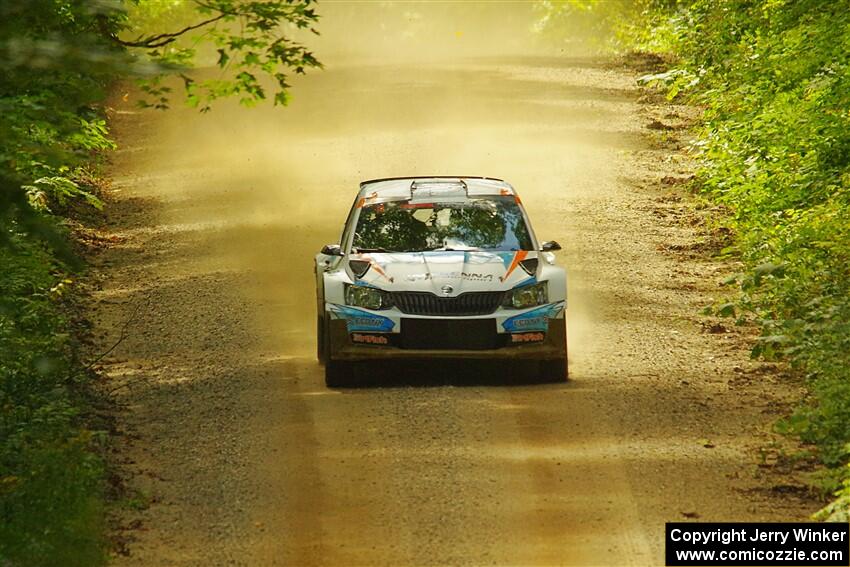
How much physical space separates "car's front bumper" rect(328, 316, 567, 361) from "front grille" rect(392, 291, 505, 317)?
29 cm

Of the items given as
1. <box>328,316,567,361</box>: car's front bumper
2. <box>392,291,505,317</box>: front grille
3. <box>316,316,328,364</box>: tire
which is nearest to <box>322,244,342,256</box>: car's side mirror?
<box>316,316,328,364</box>: tire

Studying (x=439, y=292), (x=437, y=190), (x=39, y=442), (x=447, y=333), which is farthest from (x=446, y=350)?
(x=39, y=442)

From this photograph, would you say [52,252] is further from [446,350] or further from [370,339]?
[446,350]

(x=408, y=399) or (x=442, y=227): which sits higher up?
(x=442, y=227)

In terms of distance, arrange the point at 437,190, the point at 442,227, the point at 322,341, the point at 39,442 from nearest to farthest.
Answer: the point at 39,442, the point at 442,227, the point at 322,341, the point at 437,190

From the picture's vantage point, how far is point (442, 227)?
13445 mm

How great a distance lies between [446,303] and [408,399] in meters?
0.97

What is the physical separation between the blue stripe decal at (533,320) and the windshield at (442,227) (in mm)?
927

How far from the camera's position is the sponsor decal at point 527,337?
12.4 m

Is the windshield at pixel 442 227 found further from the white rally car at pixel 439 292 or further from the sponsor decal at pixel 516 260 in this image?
the sponsor decal at pixel 516 260

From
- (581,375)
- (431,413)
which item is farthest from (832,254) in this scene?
(431,413)

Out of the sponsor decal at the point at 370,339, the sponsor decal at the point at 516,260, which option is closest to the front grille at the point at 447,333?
the sponsor decal at the point at 370,339

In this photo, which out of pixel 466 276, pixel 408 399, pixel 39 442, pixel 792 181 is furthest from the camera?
pixel 792 181

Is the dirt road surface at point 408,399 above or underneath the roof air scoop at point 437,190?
underneath
